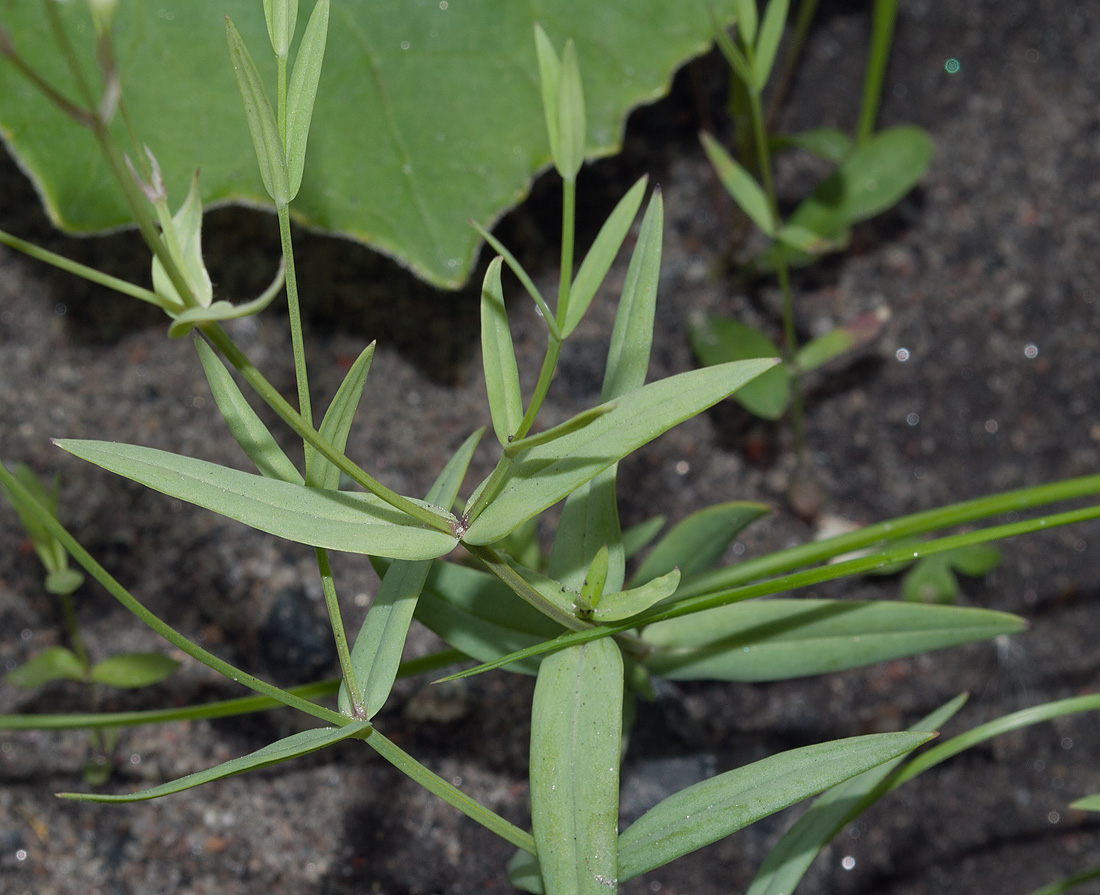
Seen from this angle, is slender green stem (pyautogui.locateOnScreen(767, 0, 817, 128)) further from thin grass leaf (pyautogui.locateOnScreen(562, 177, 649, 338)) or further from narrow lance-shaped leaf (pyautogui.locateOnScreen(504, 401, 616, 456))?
narrow lance-shaped leaf (pyautogui.locateOnScreen(504, 401, 616, 456))

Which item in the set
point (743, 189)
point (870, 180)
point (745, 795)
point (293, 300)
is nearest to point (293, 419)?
point (293, 300)

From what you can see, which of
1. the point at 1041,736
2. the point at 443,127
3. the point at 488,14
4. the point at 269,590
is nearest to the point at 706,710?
the point at 1041,736

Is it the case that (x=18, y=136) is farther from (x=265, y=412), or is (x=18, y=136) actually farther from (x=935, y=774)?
(x=935, y=774)

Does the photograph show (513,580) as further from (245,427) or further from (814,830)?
(814,830)

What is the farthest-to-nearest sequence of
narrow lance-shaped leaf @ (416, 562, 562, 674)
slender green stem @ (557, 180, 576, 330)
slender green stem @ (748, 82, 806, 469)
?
slender green stem @ (748, 82, 806, 469), narrow lance-shaped leaf @ (416, 562, 562, 674), slender green stem @ (557, 180, 576, 330)

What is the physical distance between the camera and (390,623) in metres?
0.73

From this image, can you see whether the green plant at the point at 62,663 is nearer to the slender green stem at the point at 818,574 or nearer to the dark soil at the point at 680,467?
the dark soil at the point at 680,467

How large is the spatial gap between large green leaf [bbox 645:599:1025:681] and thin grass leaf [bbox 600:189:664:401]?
276mm

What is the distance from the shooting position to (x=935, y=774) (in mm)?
1275

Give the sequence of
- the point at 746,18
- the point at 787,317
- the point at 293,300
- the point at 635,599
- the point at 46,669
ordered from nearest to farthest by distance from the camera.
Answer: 1. the point at 293,300
2. the point at 635,599
3. the point at 746,18
4. the point at 46,669
5. the point at 787,317

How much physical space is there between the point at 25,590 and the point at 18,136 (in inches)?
23.6

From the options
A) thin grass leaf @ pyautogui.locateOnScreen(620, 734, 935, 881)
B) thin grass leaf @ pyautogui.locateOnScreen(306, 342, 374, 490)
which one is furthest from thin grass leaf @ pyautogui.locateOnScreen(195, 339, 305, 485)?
thin grass leaf @ pyautogui.locateOnScreen(620, 734, 935, 881)

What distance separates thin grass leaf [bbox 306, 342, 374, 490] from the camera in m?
0.68

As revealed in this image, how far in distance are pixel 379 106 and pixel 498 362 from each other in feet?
2.29
